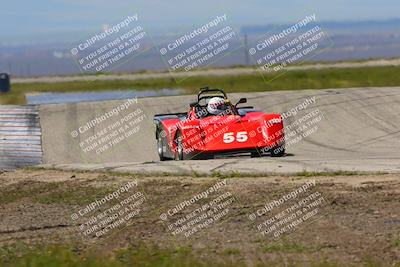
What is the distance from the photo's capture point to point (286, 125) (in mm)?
25109

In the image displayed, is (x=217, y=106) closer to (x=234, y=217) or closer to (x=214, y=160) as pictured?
(x=214, y=160)

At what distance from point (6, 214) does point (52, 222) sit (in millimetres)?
1169

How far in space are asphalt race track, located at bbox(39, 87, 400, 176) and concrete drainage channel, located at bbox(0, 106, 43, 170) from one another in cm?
61

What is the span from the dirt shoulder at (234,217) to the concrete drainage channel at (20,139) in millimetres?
6237

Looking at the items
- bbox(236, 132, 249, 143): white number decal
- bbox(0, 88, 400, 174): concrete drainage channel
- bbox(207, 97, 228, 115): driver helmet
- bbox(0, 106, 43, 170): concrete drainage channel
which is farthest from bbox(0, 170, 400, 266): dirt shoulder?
bbox(0, 106, 43, 170): concrete drainage channel

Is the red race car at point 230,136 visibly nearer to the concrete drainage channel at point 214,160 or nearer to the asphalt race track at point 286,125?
the asphalt race track at point 286,125

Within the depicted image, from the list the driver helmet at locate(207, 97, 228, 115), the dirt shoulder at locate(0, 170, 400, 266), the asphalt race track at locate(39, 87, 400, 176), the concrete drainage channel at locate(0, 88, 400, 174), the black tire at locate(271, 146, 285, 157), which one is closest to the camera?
the dirt shoulder at locate(0, 170, 400, 266)

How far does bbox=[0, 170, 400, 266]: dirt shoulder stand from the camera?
9383mm

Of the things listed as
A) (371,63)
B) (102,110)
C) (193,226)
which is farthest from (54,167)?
(371,63)

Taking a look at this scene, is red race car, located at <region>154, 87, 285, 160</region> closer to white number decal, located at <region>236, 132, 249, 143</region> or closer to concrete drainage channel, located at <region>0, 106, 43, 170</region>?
white number decal, located at <region>236, 132, 249, 143</region>

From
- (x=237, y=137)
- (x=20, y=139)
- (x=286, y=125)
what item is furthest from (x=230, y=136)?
(x=286, y=125)

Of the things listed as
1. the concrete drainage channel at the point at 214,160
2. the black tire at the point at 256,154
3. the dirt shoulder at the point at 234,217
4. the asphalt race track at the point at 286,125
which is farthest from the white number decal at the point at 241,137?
the dirt shoulder at the point at 234,217

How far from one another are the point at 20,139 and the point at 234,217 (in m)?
11.4

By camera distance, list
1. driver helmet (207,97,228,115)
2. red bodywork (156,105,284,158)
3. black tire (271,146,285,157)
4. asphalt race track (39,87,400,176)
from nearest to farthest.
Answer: asphalt race track (39,87,400,176) < red bodywork (156,105,284,158) < black tire (271,146,285,157) < driver helmet (207,97,228,115)
